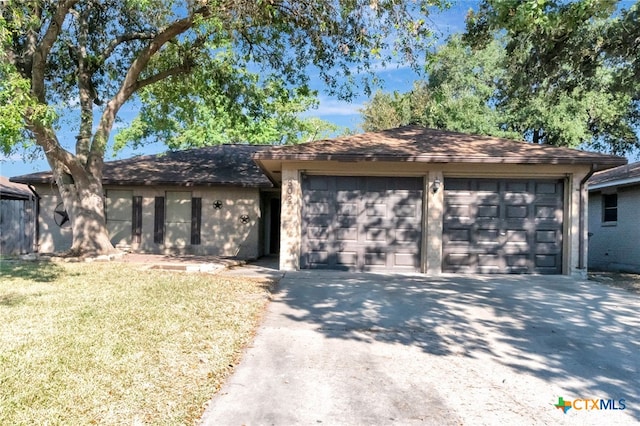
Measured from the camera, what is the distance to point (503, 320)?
5.89 m

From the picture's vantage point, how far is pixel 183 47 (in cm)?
1241

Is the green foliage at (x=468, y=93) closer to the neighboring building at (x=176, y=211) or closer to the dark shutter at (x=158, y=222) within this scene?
the neighboring building at (x=176, y=211)

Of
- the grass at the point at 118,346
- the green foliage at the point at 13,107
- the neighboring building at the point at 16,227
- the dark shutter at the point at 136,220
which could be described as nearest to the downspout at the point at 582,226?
the grass at the point at 118,346

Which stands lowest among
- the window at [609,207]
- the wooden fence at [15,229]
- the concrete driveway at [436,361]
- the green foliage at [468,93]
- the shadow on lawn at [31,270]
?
the concrete driveway at [436,361]

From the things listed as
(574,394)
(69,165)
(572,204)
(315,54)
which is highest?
(315,54)

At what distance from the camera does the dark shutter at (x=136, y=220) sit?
1495cm

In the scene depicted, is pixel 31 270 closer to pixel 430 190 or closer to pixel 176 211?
pixel 176 211

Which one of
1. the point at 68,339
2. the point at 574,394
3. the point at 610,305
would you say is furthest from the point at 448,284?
the point at 68,339

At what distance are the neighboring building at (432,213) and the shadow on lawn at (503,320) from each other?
109 cm

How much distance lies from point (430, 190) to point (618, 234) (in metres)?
8.45

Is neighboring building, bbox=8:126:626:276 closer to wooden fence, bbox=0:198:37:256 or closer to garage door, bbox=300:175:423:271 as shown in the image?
garage door, bbox=300:175:423:271

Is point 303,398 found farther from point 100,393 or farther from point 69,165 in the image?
point 69,165

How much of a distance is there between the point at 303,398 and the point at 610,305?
5.92 meters

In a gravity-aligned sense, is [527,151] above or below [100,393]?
above
